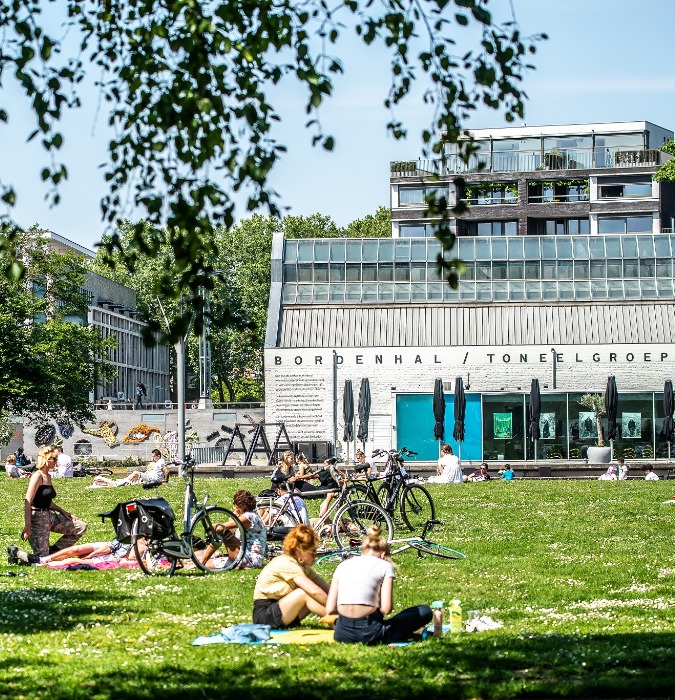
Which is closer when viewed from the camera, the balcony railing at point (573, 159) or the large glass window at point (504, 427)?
the large glass window at point (504, 427)

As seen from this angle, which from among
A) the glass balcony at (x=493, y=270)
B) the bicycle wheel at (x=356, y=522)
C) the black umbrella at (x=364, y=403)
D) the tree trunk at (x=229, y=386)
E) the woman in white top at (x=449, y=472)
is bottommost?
the bicycle wheel at (x=356, y=522)

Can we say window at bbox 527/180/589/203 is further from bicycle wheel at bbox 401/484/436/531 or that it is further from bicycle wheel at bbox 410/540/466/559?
bicycle wheel at bbox 410/540/466/559

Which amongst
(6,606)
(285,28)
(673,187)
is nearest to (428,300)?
(673,187)

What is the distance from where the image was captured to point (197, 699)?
8.98m

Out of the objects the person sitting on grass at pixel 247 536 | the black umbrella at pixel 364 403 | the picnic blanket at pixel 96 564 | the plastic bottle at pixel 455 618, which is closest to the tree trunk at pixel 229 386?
the black umbrella at pixel 364 403

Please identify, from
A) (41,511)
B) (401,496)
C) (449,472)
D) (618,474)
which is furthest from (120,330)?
(41,511)

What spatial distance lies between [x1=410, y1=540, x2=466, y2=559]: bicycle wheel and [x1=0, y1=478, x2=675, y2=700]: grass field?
275 mm

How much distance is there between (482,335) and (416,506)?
3906 cm

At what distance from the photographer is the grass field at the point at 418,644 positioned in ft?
31.0

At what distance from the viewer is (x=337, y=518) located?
774 inches

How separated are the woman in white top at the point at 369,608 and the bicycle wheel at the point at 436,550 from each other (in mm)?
6467

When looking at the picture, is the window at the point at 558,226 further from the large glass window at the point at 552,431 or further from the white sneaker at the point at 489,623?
the white sneaker at the point at 489,623

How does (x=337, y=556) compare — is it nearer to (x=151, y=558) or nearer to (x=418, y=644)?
(x=151, y=558)

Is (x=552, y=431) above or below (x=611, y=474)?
above
